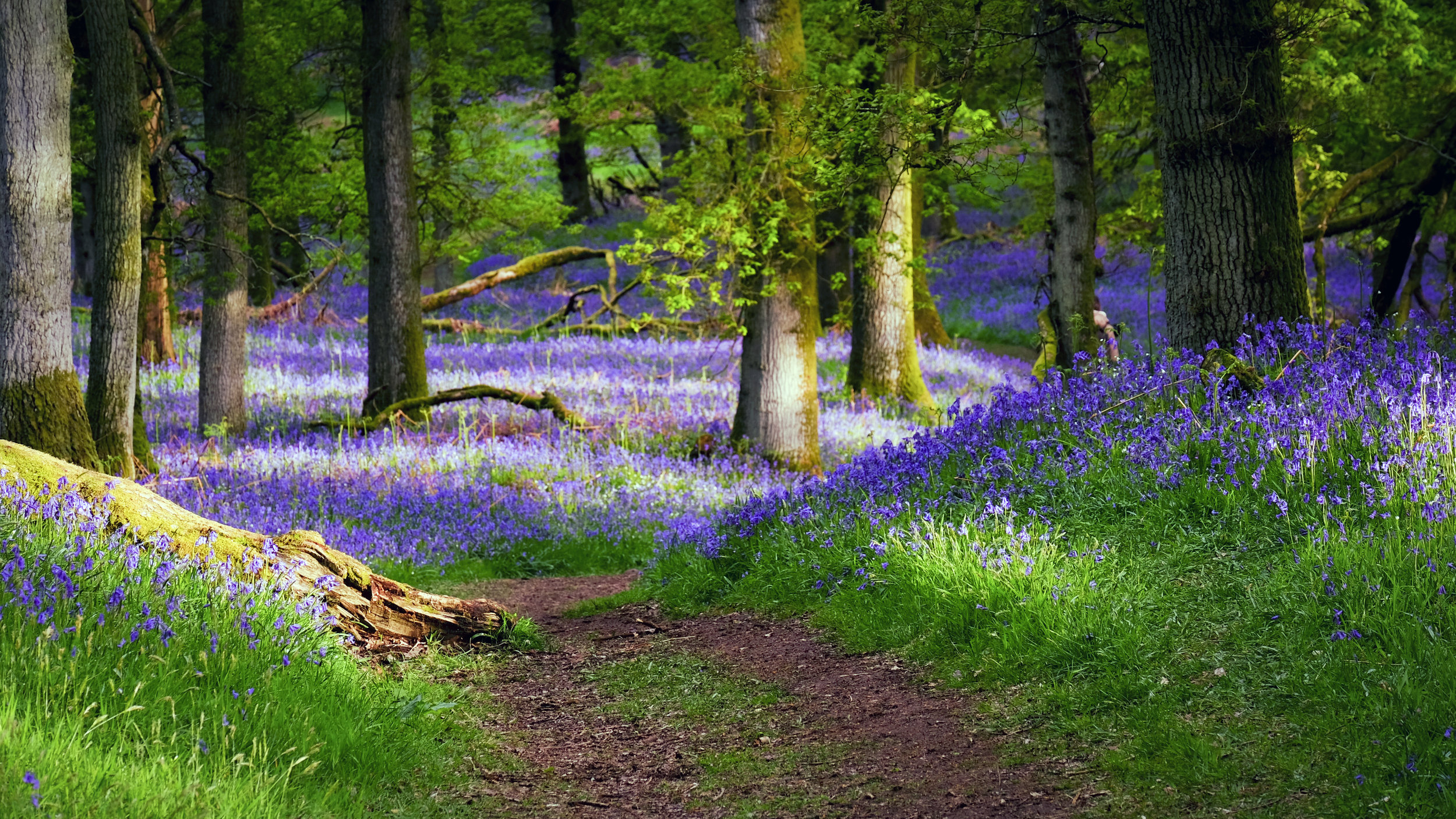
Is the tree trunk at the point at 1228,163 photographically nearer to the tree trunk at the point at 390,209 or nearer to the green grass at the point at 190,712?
the green grass at the point at 190,712

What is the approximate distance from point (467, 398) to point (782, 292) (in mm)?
4953

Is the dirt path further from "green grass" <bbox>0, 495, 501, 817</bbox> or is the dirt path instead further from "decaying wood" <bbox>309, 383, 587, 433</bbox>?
"decaying wood" <bbox>309, 383, 587, 433</bbox>

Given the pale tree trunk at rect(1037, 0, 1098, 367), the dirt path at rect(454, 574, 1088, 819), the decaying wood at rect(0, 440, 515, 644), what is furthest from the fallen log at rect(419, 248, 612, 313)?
the dirt path at rect(454, 574, 1088, 819)

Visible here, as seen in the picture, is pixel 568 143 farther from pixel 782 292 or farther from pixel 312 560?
pixel 312 560

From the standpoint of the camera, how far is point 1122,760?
13.2 ft

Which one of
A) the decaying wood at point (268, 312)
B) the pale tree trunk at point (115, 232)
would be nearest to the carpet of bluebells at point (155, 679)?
the pale tree trunk at point (115, 232)

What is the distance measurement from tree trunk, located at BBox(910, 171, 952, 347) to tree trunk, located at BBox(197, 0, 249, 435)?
8203 millimetres

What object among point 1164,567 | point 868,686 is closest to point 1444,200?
point 1164,567

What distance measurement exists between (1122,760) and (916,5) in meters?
6.10

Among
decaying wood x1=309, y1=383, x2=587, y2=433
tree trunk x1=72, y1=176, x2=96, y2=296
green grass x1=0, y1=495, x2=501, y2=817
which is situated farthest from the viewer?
tree trunk x1=72, y1=176, x2=96, y2=296

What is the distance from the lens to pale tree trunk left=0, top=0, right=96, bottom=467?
26.3 feet

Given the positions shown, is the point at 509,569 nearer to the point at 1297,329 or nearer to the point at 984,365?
the point at 1297,329

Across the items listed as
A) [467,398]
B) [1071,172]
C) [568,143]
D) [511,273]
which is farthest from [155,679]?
[568,143]

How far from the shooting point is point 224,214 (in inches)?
530
